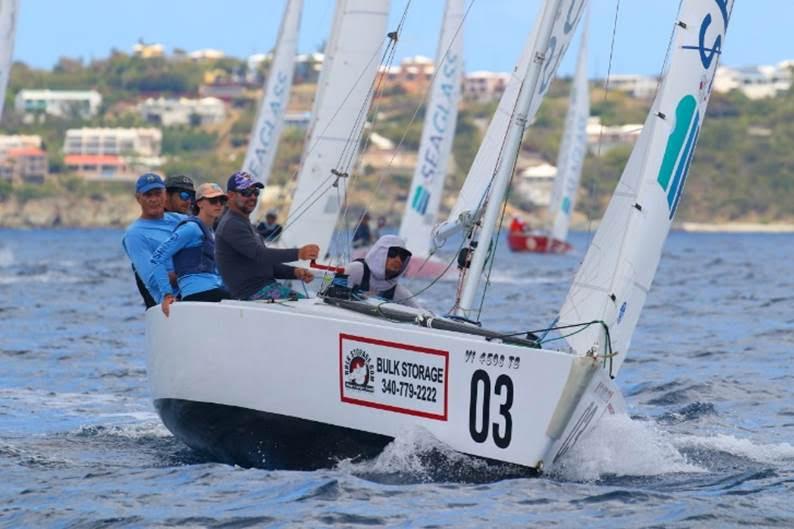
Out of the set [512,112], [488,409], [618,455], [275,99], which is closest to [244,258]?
[488,409]

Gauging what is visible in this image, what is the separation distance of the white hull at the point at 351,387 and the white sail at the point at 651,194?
0.83 meters

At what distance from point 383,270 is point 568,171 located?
136 ft

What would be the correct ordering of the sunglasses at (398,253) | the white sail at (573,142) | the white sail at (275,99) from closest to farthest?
the sunglasses at (398,253)
the white sail at (275,99)
the white sail at (573,142)

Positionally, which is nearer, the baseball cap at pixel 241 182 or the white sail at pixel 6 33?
the baseball cap at pixel 241 182

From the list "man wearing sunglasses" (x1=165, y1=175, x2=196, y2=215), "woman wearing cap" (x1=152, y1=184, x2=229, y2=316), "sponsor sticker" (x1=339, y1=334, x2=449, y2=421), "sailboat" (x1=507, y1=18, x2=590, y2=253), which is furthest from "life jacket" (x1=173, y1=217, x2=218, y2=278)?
"sailboat" (x1=507, y1=18, x2=590, y2=253)

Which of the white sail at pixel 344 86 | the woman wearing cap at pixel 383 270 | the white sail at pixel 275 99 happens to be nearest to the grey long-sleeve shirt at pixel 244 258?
the woman wearing cap at pixel 383 270

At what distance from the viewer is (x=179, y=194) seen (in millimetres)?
9891

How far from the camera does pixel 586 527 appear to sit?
757 centimetres

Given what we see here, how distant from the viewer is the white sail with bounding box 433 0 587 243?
9945 millimetres

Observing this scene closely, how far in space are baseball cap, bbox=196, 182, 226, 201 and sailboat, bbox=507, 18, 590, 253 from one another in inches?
1566

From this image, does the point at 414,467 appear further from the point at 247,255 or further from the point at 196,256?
the point at 196,256

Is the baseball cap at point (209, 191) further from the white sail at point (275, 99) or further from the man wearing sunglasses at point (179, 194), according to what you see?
the white sail at point (275, 99)

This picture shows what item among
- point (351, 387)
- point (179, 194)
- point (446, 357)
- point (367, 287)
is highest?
point (179, 194)

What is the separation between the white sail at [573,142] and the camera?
49.8 meters
